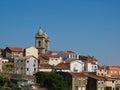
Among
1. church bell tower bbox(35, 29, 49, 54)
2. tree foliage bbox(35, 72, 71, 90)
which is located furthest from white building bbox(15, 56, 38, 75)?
church bell tower bbox(35, 29, 49, 54)

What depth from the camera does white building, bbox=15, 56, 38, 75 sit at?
6838cm

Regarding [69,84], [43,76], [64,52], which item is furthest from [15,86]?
[64,52]

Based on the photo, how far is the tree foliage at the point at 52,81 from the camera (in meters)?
61.5

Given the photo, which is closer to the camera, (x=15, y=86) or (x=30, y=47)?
(x=15, y=86)

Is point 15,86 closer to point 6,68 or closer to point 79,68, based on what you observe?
point 6,68

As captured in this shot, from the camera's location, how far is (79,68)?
3179 inches

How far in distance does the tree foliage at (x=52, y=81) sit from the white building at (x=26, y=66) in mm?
4702

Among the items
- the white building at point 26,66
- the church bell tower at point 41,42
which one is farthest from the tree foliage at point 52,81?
the church bell tower at point 41,42

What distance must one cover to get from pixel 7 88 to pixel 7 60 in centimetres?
2055

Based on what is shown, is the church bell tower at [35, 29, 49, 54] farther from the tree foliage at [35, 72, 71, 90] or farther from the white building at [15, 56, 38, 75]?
the tree foliage at [35, 72, 71, 90]

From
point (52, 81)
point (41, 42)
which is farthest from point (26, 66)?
point (41, 42)

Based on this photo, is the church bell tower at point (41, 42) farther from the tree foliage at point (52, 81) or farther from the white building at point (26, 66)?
the tree foliage at point (52, 81)

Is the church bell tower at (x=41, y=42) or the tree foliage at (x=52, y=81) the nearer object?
the tree foliage at (x=52, y=81)

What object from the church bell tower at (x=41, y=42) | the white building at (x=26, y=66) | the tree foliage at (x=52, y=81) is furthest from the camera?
the church bell tower at (x=41, y=42)
